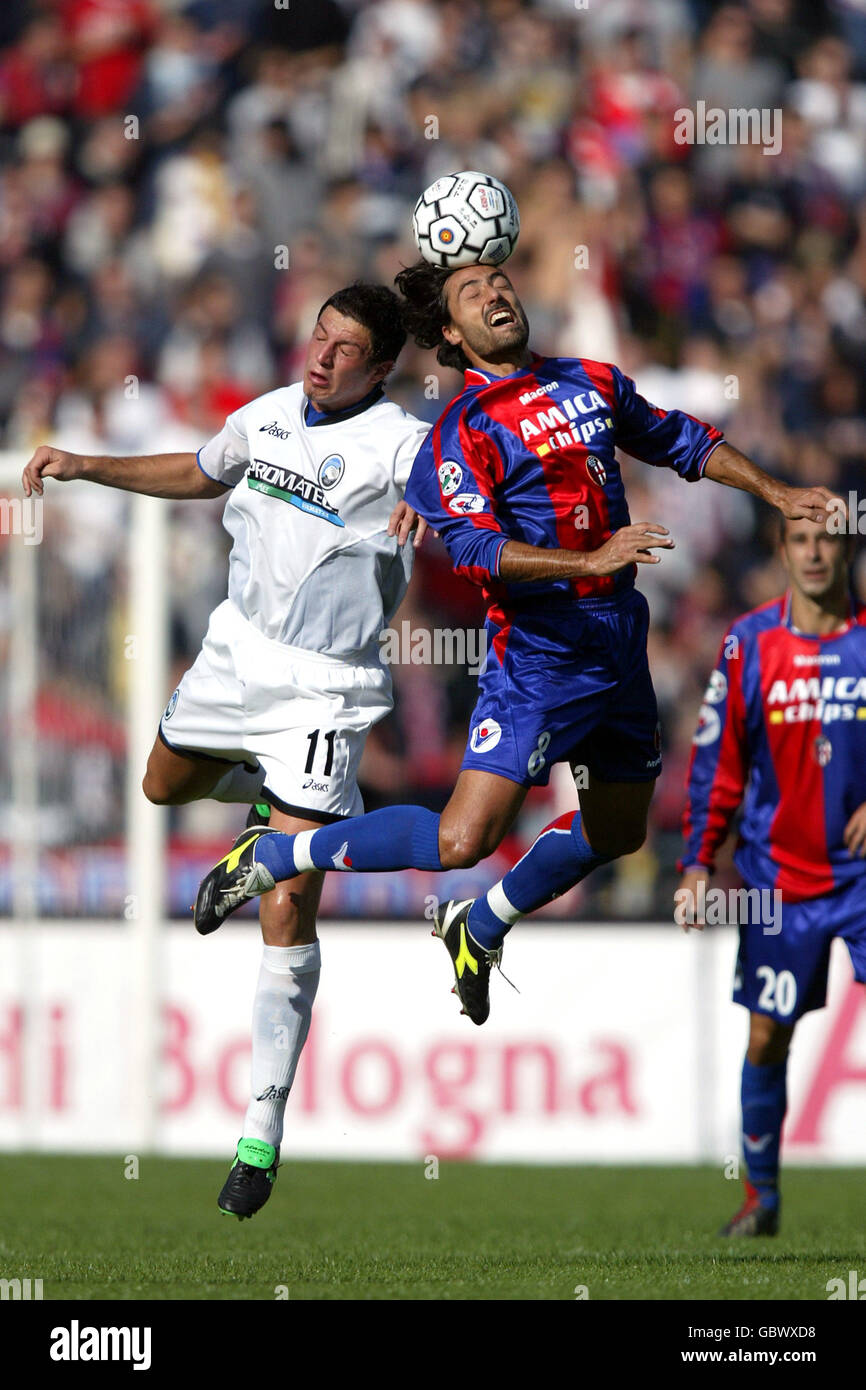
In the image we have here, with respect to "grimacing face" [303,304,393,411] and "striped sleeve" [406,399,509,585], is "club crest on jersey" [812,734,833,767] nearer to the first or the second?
"striped sleeve" [406,399,509,585]

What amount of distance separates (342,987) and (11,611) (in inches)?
112

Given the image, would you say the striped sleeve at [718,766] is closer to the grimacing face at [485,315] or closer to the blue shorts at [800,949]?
the blue shorts at [800,949]

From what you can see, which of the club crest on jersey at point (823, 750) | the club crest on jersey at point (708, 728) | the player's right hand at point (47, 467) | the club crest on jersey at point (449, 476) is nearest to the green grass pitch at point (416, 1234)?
the club crest on jersey at point (823, 750)

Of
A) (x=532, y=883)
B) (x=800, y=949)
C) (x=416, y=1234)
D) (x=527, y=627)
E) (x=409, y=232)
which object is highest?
(x=409, y=232)

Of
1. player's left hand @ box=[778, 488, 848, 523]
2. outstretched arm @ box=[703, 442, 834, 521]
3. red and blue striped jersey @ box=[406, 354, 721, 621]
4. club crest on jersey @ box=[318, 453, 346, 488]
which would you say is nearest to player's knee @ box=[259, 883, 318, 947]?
red and blue striped jersey @ box=[406, 354, 721, 621]

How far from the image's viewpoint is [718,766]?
7910mm

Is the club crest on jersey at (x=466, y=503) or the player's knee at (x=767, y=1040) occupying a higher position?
the club crest on jersey at (x=466, y=503)

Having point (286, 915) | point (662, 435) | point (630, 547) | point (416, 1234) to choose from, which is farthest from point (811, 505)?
point (416, 1234)

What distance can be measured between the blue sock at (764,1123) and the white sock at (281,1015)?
1.92 meters

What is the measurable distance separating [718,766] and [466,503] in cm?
208

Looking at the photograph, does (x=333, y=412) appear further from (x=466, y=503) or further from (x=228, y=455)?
(x=466, y=503)

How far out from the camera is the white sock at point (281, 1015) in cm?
707

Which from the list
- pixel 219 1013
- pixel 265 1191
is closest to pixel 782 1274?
pixel 265 1191

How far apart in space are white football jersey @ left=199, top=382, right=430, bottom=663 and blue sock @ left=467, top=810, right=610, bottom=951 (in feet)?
3.32
